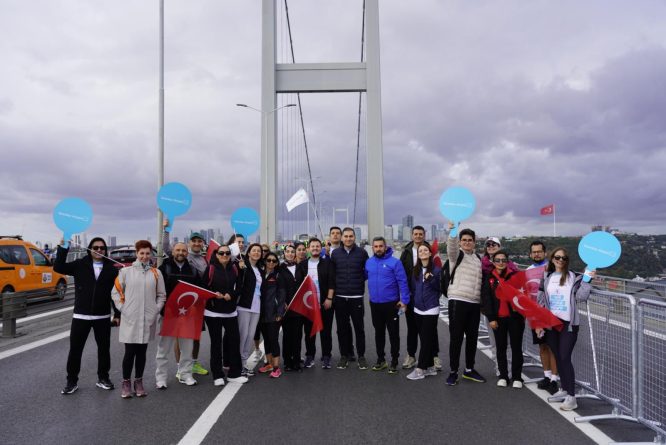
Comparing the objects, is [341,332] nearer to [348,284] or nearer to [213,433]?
[348,284]

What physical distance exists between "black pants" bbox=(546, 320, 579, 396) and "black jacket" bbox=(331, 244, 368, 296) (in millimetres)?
2386

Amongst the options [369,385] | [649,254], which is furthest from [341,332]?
[649,254]

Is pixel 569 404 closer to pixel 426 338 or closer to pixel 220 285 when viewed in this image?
pixel 426 338

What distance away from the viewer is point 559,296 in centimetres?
499

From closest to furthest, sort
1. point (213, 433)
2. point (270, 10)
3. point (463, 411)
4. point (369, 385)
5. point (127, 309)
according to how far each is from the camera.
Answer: point (213, 433)
point (463, 411)
point (127, 309)
point (369, 385)
point (270, 10)

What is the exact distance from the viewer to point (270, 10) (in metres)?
30.2

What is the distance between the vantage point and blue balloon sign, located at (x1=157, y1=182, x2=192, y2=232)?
696 centimetres

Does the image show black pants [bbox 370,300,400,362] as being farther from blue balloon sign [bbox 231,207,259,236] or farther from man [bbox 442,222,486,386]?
blue balloon sign [bbox 231,207,259,236]

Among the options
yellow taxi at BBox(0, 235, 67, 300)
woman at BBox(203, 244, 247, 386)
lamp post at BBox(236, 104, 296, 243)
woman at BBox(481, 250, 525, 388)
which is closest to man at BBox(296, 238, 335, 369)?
woman at BBox(203, 244, 247, 386)

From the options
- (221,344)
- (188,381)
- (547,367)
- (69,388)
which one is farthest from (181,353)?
(547,367)

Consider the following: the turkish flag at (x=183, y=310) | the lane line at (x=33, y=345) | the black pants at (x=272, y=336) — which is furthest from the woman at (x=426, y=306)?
the lane line at (x=33, y=345)

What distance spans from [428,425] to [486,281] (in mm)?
2014

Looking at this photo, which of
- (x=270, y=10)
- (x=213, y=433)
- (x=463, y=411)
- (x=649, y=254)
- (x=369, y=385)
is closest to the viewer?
(x=213, y=433)

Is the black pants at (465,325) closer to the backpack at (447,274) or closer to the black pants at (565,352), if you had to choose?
the backpack at (447,274)
